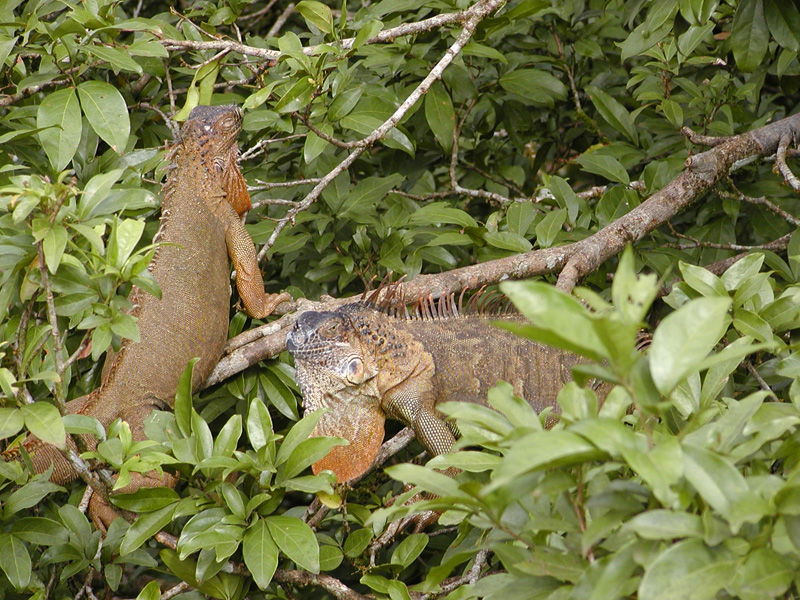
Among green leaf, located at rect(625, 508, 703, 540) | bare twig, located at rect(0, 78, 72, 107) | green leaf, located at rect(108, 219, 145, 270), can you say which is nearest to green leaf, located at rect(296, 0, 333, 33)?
bare twig, located at rect(0, 78, 72, 107)

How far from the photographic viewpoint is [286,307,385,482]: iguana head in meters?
2.79

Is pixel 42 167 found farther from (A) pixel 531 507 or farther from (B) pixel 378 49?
(A) pixel 531 507

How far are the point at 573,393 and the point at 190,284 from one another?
9.12 ft

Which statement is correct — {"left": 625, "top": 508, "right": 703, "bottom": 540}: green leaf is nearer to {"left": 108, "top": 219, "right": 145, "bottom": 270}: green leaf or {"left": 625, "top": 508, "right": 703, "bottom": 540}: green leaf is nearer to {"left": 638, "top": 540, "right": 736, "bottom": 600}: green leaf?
{"left": 638, "top": 540, "right": 736, "bottom": 600}: green leaf

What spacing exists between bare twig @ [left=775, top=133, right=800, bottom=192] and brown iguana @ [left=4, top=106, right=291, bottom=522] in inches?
85.4

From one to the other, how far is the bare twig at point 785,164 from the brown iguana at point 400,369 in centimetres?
103

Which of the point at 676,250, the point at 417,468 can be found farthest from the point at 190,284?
the point at 417,468

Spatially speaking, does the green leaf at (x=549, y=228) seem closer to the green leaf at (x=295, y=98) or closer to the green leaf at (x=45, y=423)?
→ the green leaf at (x=295, y=98)

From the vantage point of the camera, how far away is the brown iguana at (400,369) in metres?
2.80

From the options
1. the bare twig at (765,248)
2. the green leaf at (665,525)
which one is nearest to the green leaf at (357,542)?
the green leaf at (665,525)

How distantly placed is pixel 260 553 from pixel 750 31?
2.65 m

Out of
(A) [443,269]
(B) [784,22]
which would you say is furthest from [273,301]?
(B) [784,22]

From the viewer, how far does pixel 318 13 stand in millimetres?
3277

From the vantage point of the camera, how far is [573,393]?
1482mm
